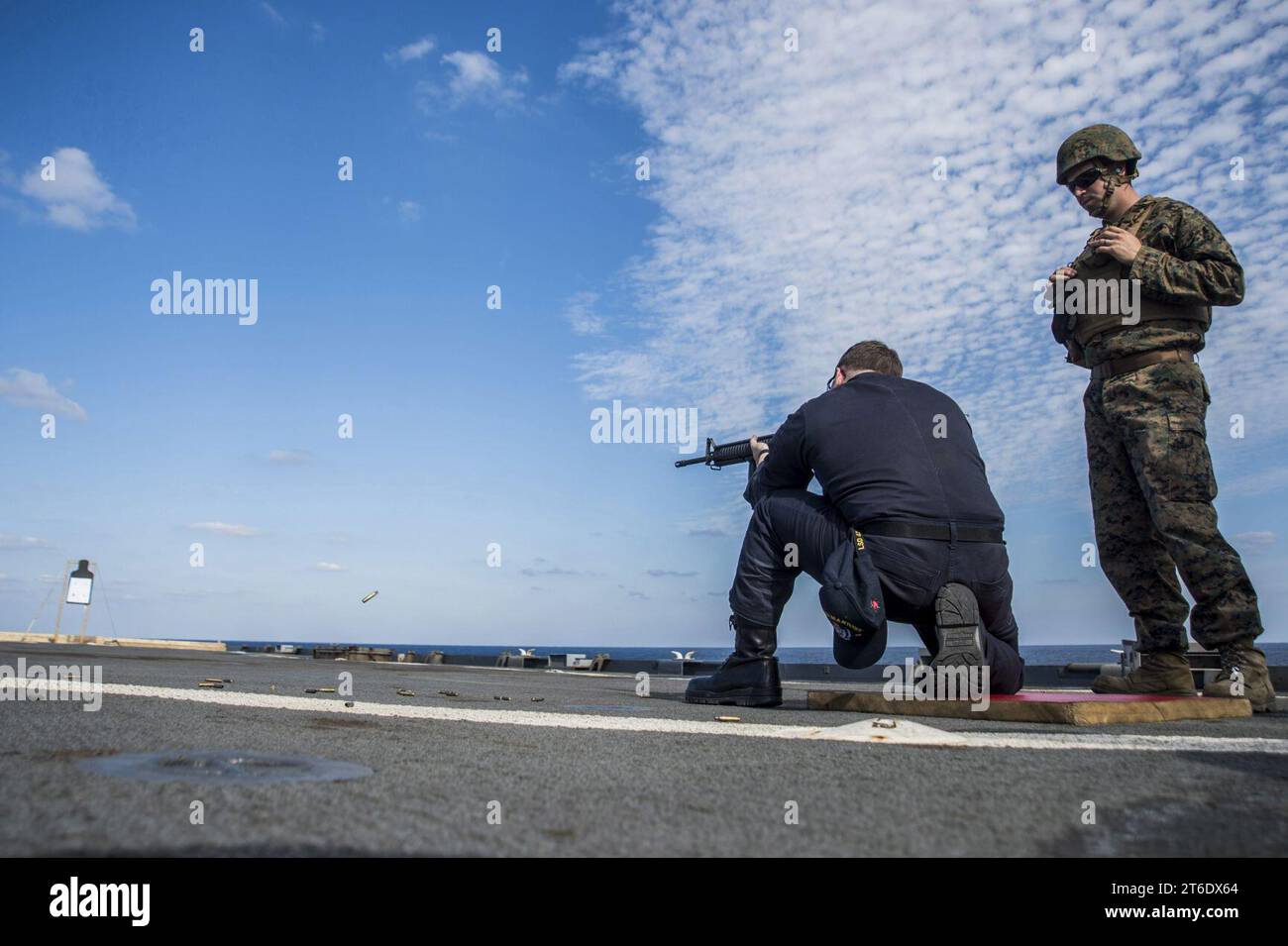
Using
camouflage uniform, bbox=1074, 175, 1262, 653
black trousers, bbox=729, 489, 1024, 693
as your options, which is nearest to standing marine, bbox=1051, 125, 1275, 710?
camouflage uniform, bbox=1074, 175, 1262, 653

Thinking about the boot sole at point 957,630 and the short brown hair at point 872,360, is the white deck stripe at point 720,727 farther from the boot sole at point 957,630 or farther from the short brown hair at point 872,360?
the short brown hair at point 872,360

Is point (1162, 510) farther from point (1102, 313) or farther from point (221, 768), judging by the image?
point (221, 768)

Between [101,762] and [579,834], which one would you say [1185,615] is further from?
[101,762]

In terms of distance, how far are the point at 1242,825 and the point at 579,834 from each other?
0.92 meters

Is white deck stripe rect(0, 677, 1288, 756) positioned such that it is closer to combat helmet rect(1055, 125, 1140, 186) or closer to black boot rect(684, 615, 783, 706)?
black boot rect(684, 615, 783, 706)

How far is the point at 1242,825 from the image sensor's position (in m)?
1.17

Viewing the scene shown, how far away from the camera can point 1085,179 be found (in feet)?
12.4

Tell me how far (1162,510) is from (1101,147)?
161 centimetres

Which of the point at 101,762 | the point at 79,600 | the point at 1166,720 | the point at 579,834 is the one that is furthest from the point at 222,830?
the point at 79,600

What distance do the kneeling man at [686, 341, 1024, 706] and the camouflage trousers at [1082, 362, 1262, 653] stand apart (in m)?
0.77

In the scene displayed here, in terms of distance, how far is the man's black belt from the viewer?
3018mm

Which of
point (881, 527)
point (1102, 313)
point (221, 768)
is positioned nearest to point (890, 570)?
point (881, 527)

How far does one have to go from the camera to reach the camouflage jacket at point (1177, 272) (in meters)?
3.44
